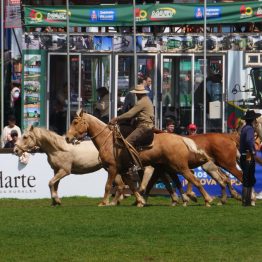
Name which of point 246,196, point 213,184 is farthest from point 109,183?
point 213,184

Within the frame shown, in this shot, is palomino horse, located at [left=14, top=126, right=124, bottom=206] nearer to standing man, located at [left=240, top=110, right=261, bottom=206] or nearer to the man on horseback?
the man on horseback

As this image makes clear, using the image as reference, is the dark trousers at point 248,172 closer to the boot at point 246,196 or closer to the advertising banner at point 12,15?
the boot at point 246,196

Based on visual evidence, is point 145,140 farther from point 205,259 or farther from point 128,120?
point 205,259

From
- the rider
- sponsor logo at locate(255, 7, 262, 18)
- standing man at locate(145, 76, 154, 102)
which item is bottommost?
the rider

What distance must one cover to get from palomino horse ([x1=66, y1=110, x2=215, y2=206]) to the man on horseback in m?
0.31

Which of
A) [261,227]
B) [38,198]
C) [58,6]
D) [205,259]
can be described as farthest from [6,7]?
[205,259]

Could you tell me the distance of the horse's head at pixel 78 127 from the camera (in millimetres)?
24094

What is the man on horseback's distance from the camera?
2355cm

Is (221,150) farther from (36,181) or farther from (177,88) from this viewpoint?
(177,88)

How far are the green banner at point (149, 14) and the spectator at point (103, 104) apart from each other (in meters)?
2.01

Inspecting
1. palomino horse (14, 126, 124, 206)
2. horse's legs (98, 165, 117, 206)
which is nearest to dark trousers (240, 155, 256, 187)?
horse's legs (98, 165, 117, 206)

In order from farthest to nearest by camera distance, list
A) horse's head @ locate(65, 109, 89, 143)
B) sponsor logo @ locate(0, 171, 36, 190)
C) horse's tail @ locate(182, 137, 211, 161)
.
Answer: sponsor logo @ locate(0, 171, 36, 190), horse's head @ locate(65, 109, 89, 143), horse's tail @ locate(182, 137, 211, 161)

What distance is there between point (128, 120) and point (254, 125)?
10.8ft

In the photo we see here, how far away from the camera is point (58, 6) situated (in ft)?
107
